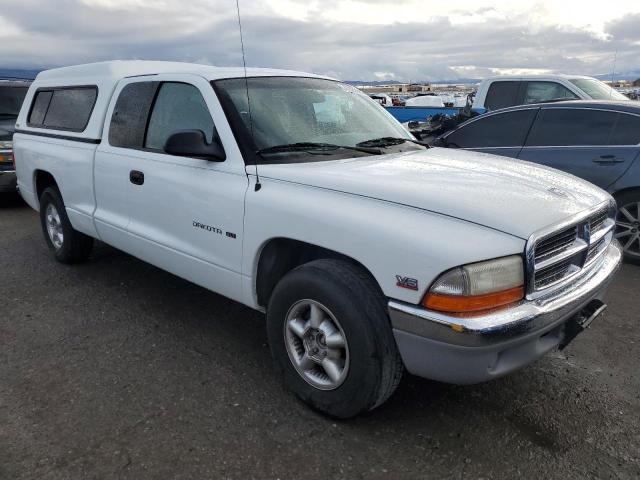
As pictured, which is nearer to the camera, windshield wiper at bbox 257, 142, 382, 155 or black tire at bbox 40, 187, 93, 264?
windshield wiper at bbox 257, 142, 382, 155

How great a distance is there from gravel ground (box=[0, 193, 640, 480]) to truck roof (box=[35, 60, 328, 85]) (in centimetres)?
180

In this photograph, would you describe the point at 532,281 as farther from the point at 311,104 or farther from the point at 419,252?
the point at 311,104

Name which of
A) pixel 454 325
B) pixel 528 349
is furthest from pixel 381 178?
pixel 528 349

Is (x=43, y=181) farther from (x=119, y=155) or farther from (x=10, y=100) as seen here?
(x=10, y=100)

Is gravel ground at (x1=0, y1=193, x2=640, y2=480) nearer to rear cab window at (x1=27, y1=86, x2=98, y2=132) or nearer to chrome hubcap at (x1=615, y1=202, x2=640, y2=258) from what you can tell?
chrome hubcap at (x1=615, y1=202, x2=640, y2=258)

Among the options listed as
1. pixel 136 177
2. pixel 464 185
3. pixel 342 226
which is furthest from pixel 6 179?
pixel 464 185

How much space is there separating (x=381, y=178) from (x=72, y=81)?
3643mm

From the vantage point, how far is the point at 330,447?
104 inches

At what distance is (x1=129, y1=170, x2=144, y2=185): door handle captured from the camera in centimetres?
Answer: 378

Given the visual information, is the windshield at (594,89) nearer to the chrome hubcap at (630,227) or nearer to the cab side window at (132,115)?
the chrome hubcap at (630,227)

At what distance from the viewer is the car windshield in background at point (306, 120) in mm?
3266

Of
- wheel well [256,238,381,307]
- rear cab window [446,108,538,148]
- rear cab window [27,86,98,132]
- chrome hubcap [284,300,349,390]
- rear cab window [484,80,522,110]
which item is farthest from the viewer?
rear cab window [484,80,522,110]

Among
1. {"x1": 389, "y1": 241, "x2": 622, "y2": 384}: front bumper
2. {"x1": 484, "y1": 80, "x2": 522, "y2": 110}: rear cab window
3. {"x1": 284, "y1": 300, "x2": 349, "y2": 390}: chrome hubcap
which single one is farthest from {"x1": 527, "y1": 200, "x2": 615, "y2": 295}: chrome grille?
{"x1": 484, "y1": 80, "x2": 522, "y2": 110}: rear cab window

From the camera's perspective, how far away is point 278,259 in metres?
3.04
